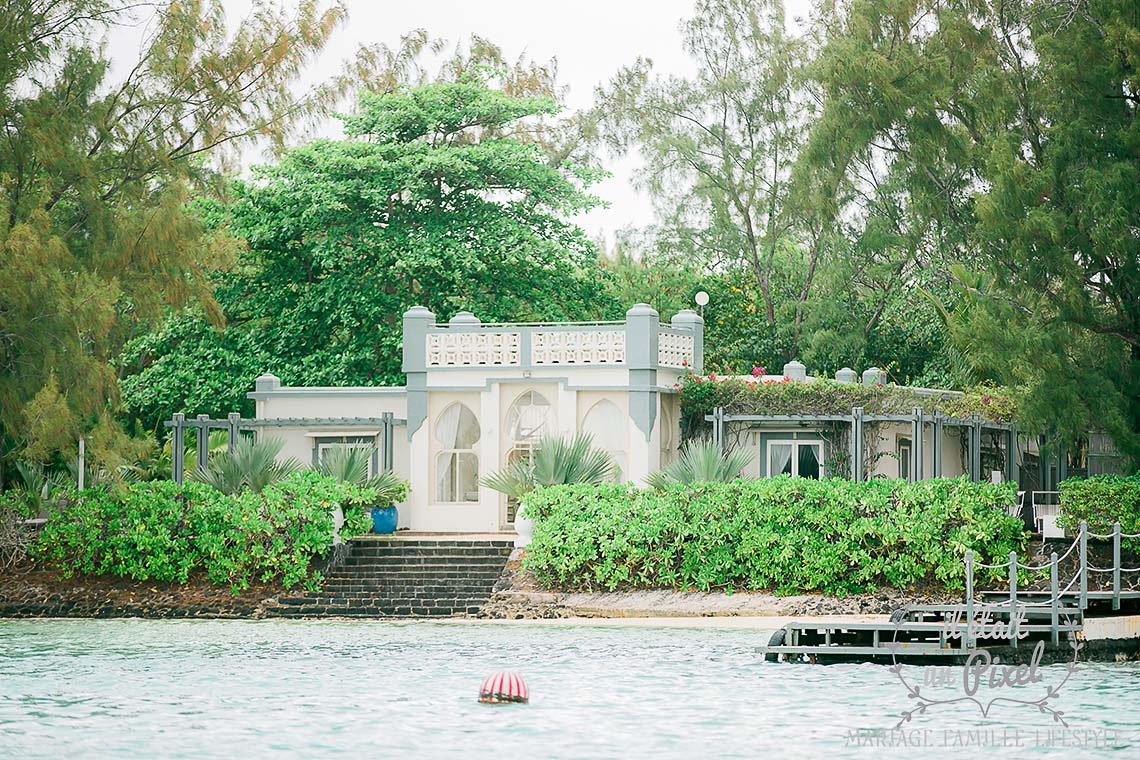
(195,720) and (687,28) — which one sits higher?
(687,28)

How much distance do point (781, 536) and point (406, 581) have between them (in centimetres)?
579

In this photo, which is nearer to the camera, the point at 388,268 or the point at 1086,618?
the point at 1086,618

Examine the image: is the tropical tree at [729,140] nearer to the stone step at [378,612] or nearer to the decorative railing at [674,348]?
the decorative railing at [674,348]

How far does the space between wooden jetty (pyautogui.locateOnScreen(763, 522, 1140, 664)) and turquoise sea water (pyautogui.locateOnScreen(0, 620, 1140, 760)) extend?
382 mm

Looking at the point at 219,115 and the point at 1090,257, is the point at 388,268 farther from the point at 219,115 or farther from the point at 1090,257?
the point at 1090,257

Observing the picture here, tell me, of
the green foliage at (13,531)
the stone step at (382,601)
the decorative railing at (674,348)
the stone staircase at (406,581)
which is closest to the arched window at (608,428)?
the decorative railing at (674,348)

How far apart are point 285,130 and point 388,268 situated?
799 cm

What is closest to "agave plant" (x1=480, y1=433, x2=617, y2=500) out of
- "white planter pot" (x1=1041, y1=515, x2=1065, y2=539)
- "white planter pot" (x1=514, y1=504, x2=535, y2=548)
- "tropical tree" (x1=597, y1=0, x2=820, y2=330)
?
"white planter pot" (x1=514, y1=504, x2=535, y2=548)

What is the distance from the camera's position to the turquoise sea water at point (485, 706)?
46.2 ft

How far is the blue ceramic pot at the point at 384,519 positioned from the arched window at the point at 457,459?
128 cm

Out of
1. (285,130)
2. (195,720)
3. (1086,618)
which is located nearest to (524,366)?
(285,130)

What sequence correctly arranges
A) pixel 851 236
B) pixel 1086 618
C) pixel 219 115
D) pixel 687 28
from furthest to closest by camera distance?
pixel 687 28, pixel 851 236, pixel 219 115, pixel 1086 618

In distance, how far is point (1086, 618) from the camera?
67.3 feet

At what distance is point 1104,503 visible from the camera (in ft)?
82.5
